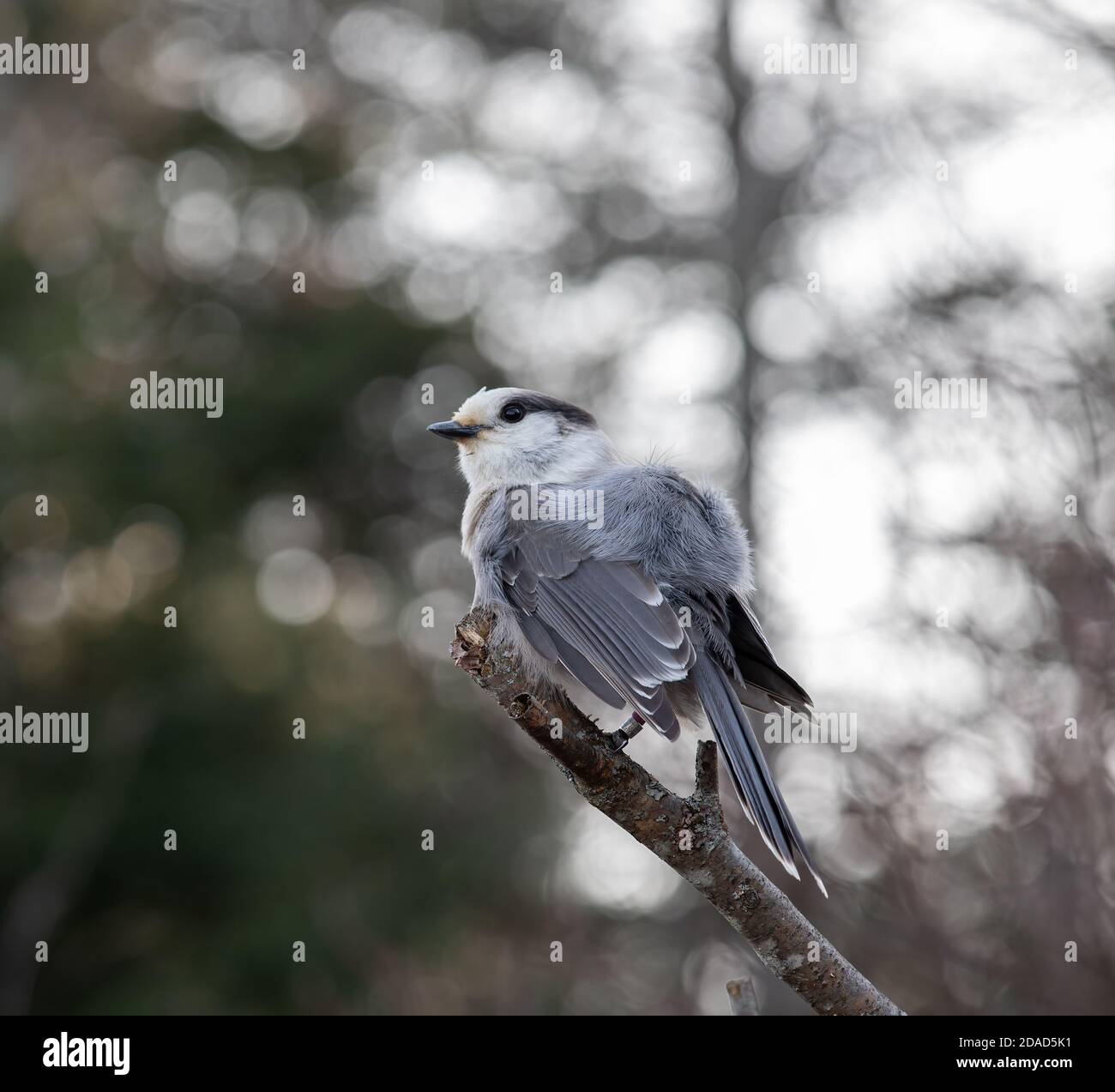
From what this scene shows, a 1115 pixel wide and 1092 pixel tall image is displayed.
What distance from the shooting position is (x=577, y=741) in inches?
100

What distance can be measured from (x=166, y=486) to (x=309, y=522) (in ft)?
4.28
